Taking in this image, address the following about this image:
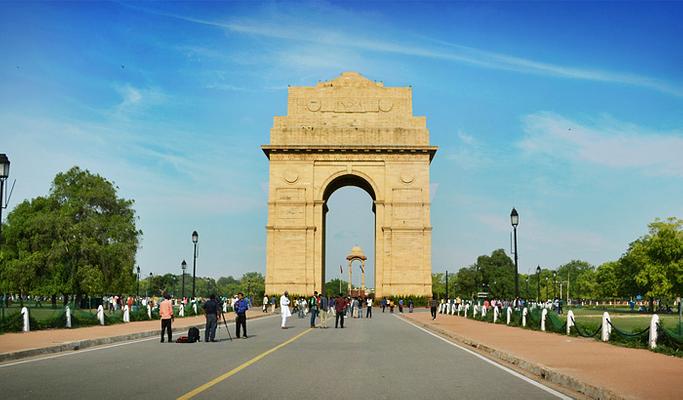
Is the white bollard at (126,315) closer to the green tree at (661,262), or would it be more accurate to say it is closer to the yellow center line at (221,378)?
the yellow center line at (221,378)

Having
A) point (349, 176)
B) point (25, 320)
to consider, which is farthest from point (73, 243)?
point (25, 320)

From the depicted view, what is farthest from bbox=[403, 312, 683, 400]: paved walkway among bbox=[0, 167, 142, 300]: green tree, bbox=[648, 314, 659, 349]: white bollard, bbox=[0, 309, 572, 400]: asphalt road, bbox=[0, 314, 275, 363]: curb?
bbox=[0, 167, 142, 300]: green tree

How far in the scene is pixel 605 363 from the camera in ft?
44.2

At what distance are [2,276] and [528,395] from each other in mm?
53471

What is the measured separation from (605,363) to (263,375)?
655 centimetres

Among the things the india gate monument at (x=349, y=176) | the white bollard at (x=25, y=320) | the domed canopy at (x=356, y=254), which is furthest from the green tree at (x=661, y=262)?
the white bollard at (x=25, y=320)

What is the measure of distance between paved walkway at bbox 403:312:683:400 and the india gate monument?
44.6 m

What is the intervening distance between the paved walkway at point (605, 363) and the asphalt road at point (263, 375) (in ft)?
2.92

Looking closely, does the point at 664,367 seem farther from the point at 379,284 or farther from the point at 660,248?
the point at 660,248

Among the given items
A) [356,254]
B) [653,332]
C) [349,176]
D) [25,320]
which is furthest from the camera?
[356,254]

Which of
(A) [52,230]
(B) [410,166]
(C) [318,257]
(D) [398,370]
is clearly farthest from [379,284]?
(D) [398,370]

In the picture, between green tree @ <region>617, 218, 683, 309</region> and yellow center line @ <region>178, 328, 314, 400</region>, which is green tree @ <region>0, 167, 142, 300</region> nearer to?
yellow center line @ <region>178, 328, 314, 400</region>

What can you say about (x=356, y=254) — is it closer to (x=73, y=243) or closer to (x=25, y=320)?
(x=73, y=243)

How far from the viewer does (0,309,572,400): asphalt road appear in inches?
389
